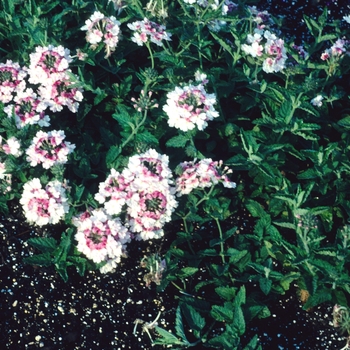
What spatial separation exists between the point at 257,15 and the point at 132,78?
2.81 ft

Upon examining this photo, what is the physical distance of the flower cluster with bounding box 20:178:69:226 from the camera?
268cm

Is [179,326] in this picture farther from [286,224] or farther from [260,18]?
[260,18]

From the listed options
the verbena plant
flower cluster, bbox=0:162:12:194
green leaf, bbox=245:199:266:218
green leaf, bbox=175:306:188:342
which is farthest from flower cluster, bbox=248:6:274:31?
green leaf, bbox=175:306:188:342

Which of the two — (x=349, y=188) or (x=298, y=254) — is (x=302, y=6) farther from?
(x=298, y=254)

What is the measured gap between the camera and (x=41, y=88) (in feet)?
9.93

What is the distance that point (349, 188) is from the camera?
3.07 meters

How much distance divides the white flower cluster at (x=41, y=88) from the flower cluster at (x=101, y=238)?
0.59 meters

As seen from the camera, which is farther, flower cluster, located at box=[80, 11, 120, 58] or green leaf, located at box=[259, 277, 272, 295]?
flower cluster, located at box=[80, 11, 120, 58]

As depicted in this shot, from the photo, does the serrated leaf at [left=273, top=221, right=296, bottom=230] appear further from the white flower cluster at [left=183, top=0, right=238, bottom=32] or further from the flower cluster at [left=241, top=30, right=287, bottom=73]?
the white flower cluster at [left=183, top=0, right=238, bottom=32]

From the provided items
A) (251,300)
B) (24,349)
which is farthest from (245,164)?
(24,349)

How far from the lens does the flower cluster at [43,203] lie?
8.79 feet

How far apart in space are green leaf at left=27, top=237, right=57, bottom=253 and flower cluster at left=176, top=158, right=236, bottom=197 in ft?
1.94

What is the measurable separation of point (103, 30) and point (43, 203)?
1.00m

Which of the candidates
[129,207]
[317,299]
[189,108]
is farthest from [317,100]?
[129,207]
